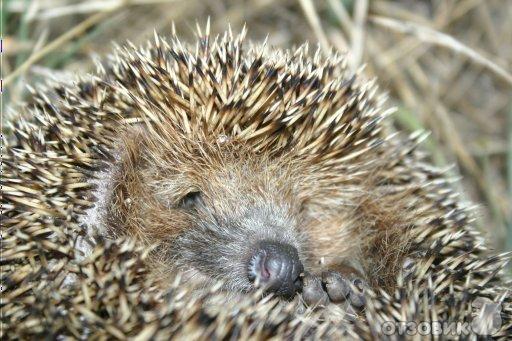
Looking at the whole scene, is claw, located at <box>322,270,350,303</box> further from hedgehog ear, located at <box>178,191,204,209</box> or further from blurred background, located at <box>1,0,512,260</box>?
blurred background, located at <box>1,0,512,260</box>

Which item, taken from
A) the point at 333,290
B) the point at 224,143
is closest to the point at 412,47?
the point at 224,143

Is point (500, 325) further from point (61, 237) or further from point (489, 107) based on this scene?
point (489, 107)

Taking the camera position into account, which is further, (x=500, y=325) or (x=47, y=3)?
(x=47, y=3)

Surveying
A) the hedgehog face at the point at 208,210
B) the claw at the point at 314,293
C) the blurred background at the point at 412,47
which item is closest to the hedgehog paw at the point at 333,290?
the claw at the point at 314,293

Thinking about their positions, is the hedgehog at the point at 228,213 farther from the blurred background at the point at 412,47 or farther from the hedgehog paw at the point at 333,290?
the blurred background at the point at 412,47

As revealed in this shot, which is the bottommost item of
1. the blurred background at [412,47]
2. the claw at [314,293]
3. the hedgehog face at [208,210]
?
the claw at [314,293]

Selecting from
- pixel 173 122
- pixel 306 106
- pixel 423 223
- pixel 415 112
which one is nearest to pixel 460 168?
pixel 415 112
